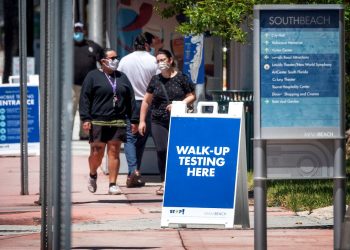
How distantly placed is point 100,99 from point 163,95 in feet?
2.39

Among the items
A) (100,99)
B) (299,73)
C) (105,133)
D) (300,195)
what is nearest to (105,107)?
(100,99)

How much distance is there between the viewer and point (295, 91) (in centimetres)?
894

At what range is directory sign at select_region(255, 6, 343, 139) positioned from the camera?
890 centimetres

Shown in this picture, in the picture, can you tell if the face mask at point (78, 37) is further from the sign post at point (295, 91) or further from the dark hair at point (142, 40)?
the sign post at point (295, 91)

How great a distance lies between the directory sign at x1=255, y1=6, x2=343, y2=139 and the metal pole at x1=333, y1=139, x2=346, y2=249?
0.14 m

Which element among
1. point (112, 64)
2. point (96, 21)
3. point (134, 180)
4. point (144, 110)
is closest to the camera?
point (112, 64)

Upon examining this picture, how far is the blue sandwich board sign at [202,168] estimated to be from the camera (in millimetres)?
11406

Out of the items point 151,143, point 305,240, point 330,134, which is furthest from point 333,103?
point 151,143

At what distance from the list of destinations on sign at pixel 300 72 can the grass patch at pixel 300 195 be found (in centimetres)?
410

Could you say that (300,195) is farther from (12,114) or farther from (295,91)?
(12,114)

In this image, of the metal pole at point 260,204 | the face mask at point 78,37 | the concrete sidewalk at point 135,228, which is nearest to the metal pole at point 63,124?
the metal pole at point 260,204

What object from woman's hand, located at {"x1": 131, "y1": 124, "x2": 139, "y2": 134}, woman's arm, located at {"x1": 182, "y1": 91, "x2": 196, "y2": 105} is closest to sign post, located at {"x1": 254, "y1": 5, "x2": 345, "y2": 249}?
woman's arm, located at {"x1": 182, "y1": 91, "x2": 196, "y2": 105}

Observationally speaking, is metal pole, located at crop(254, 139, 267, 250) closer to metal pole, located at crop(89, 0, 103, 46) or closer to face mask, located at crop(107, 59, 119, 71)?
face mask, located at crop(107, 59, 119, 71)

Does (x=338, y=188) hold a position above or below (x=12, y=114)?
below
